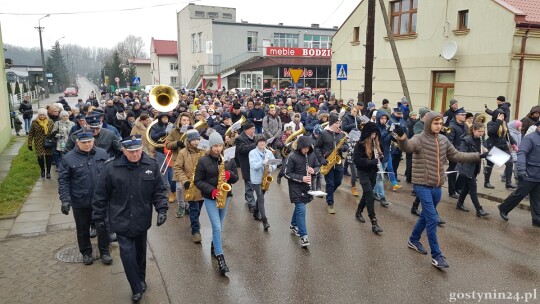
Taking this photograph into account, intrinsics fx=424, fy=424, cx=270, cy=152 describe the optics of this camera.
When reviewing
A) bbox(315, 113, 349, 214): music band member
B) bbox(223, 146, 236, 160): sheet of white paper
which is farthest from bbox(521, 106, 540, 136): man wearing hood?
bbox(223, 146, 236, 160): sheet of white paper

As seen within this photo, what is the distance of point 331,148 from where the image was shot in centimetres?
816

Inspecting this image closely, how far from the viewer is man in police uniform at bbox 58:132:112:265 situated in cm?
564

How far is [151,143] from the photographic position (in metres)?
8.92

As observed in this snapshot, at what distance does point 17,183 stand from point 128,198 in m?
7.15

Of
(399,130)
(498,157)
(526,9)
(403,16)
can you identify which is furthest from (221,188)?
(403,16)

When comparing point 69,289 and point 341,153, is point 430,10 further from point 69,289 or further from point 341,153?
point 69,289

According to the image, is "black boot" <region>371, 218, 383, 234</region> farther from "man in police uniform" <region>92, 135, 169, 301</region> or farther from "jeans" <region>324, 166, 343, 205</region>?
"man in police uniform" <region>92, 135, 169, 301</region>

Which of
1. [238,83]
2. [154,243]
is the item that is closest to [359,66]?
[154,243]

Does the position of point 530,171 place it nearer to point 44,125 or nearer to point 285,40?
point 44,125

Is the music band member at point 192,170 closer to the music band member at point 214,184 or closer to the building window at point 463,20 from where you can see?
the music band member at point 214,184

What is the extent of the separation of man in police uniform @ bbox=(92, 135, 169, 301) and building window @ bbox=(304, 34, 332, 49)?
4900 cm

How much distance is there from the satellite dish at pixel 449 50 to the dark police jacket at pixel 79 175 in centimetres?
1409

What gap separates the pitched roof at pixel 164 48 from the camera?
212 ft

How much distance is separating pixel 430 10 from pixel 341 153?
11.7 metres
